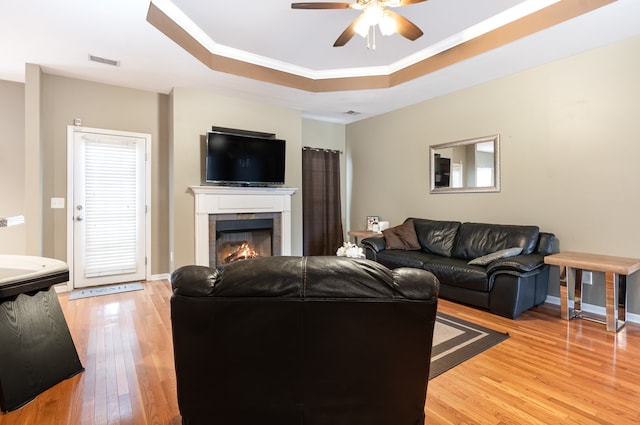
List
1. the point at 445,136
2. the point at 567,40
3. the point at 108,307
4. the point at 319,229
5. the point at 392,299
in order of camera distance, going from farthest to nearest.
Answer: the point at 319,229 < the point at 445,136 < the point at 108,307 < the point at 567,40 < the point at 392,299

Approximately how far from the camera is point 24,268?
2.08 m

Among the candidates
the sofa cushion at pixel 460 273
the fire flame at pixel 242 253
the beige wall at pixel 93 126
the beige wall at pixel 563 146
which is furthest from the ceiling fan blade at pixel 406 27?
the fire flame at pixel 242 253

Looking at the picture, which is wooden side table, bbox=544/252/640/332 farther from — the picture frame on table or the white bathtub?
the white bathtub

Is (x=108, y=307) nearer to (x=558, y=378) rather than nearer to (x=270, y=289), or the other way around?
(x=270, y=289)

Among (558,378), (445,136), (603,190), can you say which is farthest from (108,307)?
(603,190)

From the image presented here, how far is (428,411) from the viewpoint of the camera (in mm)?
1812

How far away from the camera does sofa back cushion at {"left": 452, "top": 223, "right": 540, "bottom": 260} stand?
3596mm

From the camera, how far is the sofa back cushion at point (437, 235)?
430 cm

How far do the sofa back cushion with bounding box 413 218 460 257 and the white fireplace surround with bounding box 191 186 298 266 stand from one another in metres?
2.05

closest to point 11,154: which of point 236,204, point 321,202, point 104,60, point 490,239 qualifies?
point 104,60

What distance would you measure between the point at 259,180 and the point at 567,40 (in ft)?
12.9

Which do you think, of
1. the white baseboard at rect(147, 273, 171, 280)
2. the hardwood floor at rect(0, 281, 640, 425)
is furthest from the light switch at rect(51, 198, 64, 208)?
the hardwood floor at rect(0, 281, 640, 425)

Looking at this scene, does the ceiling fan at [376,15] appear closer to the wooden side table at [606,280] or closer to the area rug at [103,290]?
the wooden side table at [606,280]

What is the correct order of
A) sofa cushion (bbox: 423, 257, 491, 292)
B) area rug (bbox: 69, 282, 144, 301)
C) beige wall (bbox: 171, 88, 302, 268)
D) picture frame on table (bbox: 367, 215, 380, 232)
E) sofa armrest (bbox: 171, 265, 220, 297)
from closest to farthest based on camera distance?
1. sofa armrest (bbox: 171, 265, 220, 297)
2. sofa cushion (bbox: 423, 257, 491, 292)
3. area rug (bbox: 69, 282, 144, 301)
4. beige wall (bbox: 171, 88, 302, 268)
5. picture frame on table (bbox: 367, 215, 380, 232)
